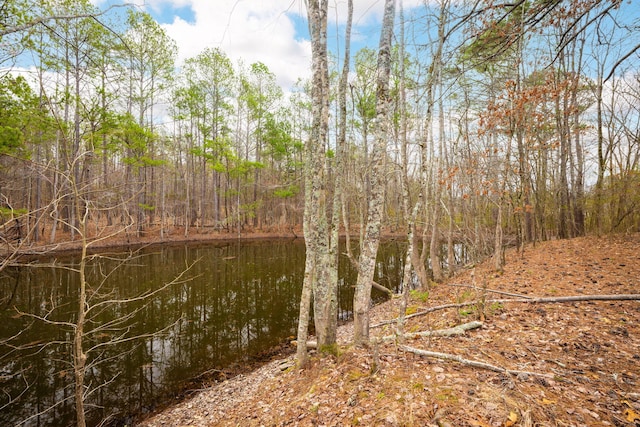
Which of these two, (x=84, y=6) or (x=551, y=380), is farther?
(x=84, y=6)

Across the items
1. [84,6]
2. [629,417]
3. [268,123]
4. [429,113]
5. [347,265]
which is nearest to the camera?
[629,417]

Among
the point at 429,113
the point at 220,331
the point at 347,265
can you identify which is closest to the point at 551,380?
the point at 429,113

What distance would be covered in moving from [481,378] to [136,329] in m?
8.90

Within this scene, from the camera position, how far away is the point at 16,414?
16.4 feet

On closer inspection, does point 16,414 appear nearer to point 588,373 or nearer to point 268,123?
point 588,373

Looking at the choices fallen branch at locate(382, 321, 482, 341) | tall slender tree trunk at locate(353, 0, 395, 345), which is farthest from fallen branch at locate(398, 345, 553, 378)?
tall slender tree trunk at locate(353, 0, 395, 345)

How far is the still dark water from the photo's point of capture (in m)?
5.27

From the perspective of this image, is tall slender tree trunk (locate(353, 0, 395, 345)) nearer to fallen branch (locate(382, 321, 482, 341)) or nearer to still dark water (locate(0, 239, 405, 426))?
fallen branch (locate(382, 321, 482, 341))

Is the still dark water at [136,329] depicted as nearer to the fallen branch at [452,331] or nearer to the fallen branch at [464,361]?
the fallen branch at [464,361]

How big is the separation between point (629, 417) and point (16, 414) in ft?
29.1

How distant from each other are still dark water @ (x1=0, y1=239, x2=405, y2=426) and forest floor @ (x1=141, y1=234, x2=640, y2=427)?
4.01 ft

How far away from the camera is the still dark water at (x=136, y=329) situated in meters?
5.27

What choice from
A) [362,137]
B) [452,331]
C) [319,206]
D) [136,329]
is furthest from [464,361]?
[362,137]

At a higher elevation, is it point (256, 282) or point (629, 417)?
point (629, 417)
